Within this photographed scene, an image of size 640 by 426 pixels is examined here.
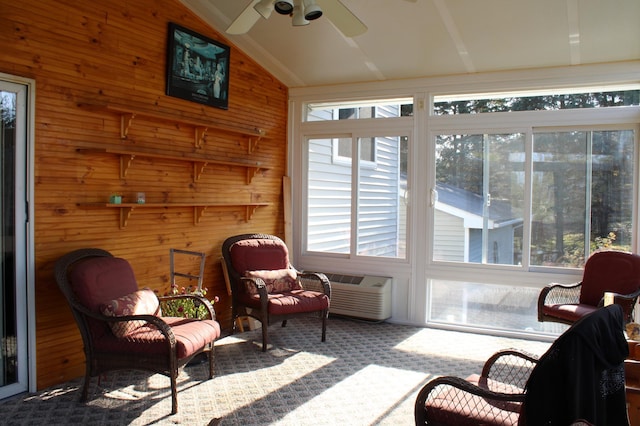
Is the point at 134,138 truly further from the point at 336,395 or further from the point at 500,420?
the point at 500,420

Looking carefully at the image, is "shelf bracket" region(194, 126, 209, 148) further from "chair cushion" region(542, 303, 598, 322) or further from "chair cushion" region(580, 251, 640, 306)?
"chair cushion" region(580, 251, 640, 306)

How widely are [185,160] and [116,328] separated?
1.83m

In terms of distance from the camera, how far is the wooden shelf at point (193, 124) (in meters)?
3.91

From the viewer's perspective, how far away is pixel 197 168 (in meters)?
4.78

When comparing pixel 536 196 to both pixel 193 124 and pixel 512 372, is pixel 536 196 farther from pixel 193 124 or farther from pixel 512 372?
pixel 193 124

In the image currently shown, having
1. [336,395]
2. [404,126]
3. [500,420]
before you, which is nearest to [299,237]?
[404,126]

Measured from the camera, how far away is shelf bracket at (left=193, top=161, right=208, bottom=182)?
4.77 metres

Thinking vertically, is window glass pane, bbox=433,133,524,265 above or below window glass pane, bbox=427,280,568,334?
above

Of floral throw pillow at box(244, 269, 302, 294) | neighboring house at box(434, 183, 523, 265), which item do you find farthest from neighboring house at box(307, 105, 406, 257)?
floral throw pillow at box(244, 269, 302, 294)

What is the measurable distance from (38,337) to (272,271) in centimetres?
212

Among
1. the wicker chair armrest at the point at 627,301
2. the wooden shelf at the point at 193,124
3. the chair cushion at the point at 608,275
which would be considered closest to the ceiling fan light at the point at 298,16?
the wooden shelf at the point at 193,124

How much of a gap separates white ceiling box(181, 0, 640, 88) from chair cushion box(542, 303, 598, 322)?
7.39 ft

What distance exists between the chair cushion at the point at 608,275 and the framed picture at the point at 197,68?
12.5 ft

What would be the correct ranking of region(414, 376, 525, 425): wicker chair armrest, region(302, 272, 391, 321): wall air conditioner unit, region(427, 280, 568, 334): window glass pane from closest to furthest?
1. region(414, 376, 525, 425): wicker chair armrest
2. region(427, 280, 568, 334): window glass pane
3. region(302, 272, 391, 321): wall air conditioner unit
